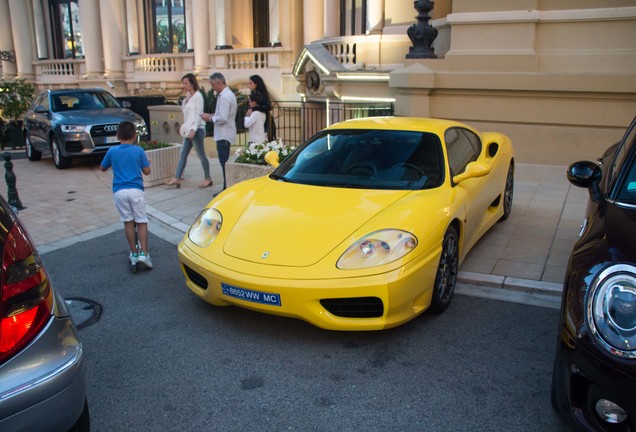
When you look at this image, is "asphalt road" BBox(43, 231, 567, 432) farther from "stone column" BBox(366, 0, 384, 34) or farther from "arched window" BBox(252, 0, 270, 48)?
"arched window" BBox(252, 0, 270, 48)

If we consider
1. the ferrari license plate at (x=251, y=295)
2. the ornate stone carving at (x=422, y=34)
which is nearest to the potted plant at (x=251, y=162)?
the ornate stone carving at (x=422, y=34)

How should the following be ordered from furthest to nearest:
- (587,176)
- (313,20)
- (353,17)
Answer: (313,20) → (353,17) → (587,176)

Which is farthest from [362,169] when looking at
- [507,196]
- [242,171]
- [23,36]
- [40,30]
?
[23,36]

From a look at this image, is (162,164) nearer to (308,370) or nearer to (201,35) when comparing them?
(308,370)

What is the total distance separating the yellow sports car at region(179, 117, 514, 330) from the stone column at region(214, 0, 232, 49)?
1553 centimetres

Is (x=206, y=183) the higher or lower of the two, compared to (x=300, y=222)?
lower

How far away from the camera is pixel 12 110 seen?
59.1 feet

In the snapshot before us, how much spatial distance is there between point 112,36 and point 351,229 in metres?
22.5

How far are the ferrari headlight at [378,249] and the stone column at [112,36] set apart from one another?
2261cm

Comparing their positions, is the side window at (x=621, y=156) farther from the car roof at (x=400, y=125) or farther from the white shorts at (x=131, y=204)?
the white shorts at (x=131, y=204)

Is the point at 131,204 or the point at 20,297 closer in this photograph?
the point at 20,297

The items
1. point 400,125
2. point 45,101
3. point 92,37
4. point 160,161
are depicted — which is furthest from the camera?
point 92,37

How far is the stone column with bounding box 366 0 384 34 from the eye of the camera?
14.7 metres

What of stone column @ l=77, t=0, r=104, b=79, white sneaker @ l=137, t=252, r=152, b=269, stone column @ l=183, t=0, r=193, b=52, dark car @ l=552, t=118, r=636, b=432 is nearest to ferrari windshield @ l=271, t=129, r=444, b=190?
white sneaker @ l=137, t=252, r=152, b=269
